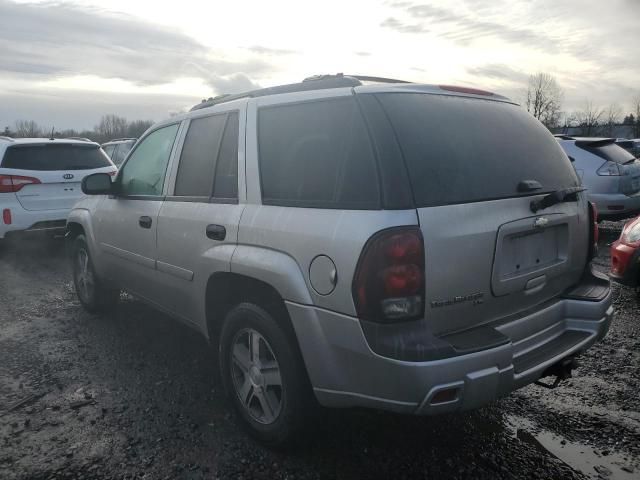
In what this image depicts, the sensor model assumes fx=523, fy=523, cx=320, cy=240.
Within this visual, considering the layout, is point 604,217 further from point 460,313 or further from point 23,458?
point 23,458

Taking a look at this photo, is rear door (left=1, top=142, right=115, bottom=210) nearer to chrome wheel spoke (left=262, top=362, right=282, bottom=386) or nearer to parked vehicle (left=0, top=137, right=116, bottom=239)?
parked vehicle (left=0, top=137, right=116, bottom=239)

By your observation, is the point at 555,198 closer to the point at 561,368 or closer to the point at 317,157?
the point at 561,368

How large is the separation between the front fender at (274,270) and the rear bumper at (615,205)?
7.68m

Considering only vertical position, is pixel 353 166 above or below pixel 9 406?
above

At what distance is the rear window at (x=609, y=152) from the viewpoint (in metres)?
8.90

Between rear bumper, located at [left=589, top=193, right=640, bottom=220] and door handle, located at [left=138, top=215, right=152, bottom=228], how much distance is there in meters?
7.51

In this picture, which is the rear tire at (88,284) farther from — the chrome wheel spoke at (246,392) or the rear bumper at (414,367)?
the rear bumper at (414,367)

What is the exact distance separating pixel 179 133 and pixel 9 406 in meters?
2.14

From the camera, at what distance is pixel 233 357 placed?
3.06 meters

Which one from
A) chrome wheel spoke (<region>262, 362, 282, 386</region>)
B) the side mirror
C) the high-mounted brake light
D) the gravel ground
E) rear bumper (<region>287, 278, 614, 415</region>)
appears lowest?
the gravel ground

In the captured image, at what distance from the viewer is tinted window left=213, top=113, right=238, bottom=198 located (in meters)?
3.11

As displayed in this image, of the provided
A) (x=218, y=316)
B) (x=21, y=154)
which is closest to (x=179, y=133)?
(x=218, y=316)

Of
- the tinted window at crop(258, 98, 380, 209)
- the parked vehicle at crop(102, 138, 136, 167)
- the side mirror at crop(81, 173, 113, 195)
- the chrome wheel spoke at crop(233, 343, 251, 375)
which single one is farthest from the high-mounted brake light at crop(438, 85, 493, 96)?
the parked vehicle at crop(102, 138, 136, 167)

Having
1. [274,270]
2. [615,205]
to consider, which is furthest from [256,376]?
[615,205]
